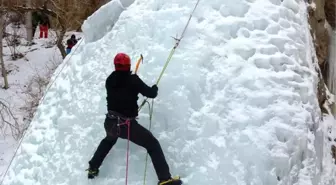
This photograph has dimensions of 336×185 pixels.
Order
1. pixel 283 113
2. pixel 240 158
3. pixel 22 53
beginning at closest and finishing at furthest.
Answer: pixel 240 158 < pixel 283 113 < pixel 22 53

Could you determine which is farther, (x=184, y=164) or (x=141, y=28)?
(x=141, y=28)

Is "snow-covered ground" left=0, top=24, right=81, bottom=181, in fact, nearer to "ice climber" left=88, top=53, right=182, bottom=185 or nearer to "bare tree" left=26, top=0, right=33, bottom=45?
"bare tree" left=26, top=0, right=33, bottom=45

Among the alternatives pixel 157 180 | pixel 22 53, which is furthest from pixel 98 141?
pixel 22 53

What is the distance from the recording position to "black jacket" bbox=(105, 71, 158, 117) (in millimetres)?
4539

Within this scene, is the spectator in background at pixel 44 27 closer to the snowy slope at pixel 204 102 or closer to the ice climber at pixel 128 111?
the snowy slope at pixel 204 102

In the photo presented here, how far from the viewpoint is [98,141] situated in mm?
5293

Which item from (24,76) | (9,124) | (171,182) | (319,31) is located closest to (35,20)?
(24,76)

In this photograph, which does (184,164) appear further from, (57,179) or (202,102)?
(57,179)

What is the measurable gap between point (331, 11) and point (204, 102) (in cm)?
445

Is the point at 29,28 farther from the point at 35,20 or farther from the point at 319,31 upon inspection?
the point at 319,31

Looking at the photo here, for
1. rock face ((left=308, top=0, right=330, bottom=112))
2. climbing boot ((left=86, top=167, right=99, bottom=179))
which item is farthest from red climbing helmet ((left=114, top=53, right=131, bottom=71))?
rock face ((left=308, top=0, right=330, bottom=112))

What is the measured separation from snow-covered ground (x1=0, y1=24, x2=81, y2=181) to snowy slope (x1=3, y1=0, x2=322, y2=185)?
940cm

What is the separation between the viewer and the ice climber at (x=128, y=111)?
454 centimetres

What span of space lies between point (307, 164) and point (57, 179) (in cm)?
307
